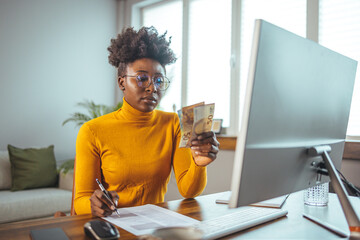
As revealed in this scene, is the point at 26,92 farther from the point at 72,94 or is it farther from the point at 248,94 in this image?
the point at 248,94

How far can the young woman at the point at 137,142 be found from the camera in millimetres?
1350

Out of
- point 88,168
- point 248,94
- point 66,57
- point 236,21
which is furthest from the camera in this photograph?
point 66,57

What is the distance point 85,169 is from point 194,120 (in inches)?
22.9

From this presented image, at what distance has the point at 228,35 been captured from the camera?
3.32 metres

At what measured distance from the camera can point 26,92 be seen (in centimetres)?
345

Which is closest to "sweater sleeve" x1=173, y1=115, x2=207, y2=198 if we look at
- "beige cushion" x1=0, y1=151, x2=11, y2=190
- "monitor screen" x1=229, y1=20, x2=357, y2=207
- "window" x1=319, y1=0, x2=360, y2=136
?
"monitor screen" x1=229, y1=20, x2=357, y2=207

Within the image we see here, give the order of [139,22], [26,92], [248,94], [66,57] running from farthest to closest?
[139,22] < [66,57] < [26,92] < [248,94]

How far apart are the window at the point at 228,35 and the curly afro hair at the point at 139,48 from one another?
1.68 meters

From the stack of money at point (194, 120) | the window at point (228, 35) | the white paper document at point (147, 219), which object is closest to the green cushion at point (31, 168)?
the window at point (228, 35)

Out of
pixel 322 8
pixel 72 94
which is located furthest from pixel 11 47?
pixel 322 8

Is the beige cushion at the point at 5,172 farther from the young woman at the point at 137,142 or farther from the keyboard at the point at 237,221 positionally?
the keyboard at the point at 237,221

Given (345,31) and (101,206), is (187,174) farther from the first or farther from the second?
(345,31)

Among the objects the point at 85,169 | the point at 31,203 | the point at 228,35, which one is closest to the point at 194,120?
the point at 85,169

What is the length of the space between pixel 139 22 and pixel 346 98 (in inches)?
146
